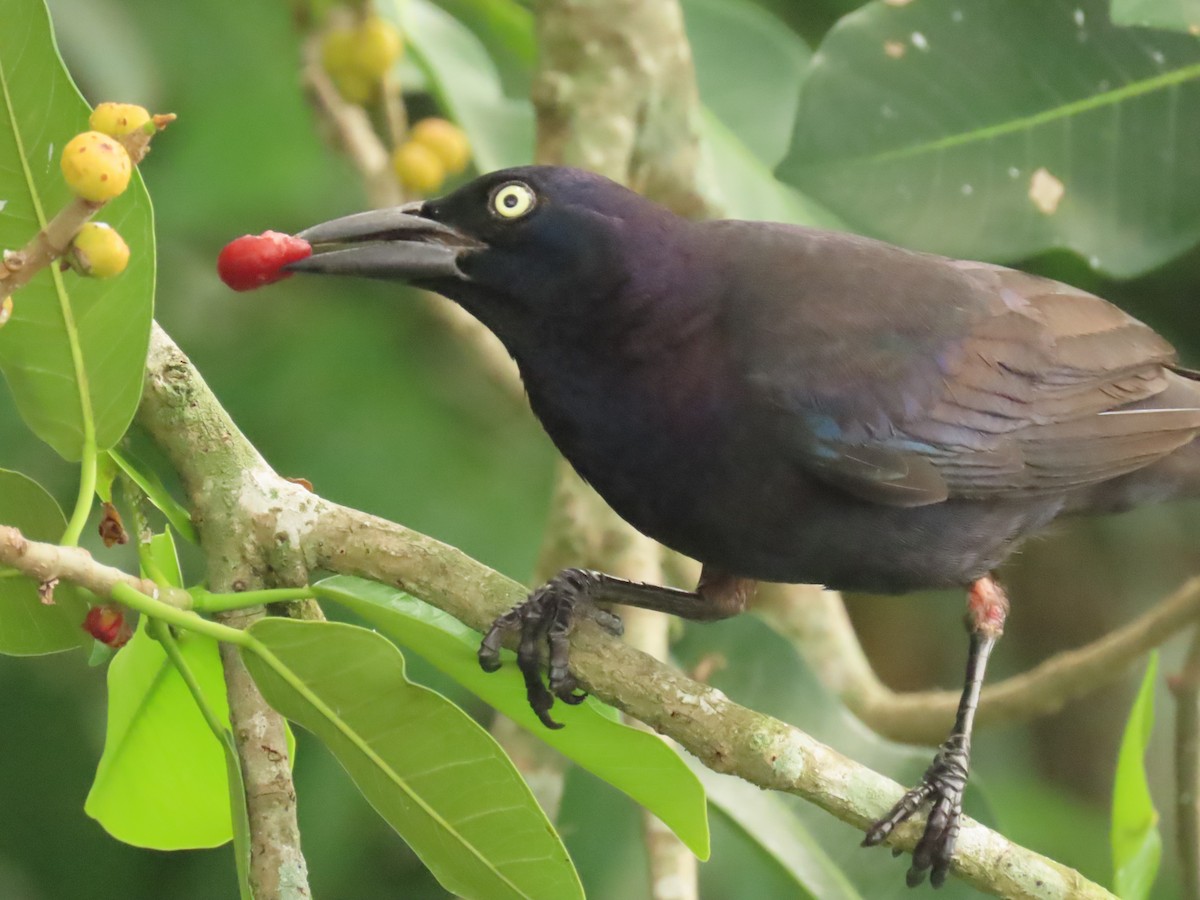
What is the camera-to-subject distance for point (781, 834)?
2729 mm

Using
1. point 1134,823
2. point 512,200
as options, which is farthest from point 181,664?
point 1134,823

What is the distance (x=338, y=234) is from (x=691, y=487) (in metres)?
0.69

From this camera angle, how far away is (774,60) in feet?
13.1

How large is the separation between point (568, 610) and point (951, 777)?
2.78ft

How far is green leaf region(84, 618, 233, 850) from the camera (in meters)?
2.00

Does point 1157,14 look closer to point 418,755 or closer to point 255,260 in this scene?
point 255,260

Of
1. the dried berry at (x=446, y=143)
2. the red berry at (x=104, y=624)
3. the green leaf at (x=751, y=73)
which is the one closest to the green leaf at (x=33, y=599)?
the red berry at (x=104, y=624)

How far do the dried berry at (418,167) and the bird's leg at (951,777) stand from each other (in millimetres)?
1533

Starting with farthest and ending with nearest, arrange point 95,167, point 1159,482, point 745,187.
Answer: point 745,187 → point 1159,482 → point 95,167

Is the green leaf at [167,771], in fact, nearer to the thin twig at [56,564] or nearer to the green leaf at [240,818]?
the green leaf at [240,818]

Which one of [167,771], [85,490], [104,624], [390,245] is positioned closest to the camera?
[85,490]

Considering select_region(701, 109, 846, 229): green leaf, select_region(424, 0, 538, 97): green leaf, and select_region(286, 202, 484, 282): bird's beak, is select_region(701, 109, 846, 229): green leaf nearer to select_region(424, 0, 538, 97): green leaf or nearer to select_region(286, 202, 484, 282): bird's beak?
select_region(424, 0, 538, 97): green leaf

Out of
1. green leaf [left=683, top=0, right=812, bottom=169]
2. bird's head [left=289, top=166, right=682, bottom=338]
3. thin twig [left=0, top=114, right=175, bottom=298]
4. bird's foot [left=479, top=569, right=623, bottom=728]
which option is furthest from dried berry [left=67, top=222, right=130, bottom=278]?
green leaf [left=683, top=0, right=812, bottom=169]

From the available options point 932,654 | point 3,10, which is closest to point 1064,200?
point 3,10
